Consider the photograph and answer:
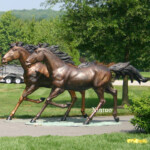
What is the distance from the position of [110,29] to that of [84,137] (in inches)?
342

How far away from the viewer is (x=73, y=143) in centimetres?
795

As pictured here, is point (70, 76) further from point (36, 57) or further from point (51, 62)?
point (36, 57)

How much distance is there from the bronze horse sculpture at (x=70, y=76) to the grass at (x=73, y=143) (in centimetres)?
271

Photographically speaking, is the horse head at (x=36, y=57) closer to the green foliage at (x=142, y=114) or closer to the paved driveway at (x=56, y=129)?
the paved driveway at (x=56, y=129)

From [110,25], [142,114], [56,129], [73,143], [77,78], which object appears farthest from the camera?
[110,25]

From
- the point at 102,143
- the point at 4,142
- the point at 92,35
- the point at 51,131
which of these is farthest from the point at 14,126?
the point at 92,35

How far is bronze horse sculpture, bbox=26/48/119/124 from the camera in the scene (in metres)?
11.3

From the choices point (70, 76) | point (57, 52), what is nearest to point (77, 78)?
point (70, 76)

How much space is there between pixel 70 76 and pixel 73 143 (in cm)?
369

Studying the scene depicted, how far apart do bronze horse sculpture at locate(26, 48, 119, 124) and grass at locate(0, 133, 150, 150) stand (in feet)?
8.88

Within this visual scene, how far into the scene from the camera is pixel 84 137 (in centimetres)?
866

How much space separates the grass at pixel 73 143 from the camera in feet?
24.8

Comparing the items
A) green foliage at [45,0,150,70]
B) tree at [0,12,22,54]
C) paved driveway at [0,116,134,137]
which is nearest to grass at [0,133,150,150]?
paved driveway at [0,116,134,137]

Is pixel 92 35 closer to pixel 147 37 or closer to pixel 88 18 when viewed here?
pixel 88 18
